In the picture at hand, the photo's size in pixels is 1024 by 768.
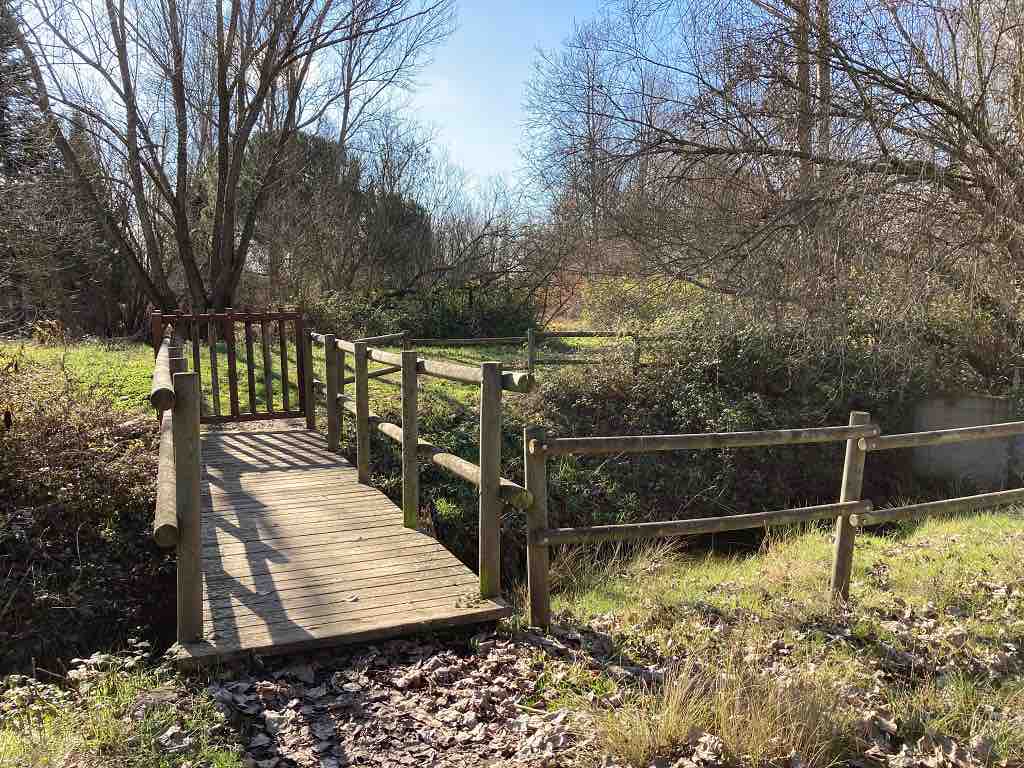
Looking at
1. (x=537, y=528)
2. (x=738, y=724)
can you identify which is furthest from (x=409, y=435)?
(x=738, y=724)

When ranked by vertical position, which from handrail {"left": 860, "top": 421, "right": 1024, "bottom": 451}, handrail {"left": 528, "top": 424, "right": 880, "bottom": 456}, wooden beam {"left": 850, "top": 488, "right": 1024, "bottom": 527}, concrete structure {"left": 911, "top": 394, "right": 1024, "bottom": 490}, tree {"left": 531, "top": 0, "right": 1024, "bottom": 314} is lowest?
concrete structure {"left": 911, "top": 394, "right": 1024, "bottom": 490}

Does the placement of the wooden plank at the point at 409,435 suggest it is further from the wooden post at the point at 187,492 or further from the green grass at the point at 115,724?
the green grass at the point at 115,724

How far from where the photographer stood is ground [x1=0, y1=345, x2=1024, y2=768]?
3.16m

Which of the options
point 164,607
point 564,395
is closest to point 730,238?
point 564,395

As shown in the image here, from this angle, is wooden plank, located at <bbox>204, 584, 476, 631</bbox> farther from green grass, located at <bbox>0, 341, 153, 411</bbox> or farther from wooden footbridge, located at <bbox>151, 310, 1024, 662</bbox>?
green grass, located at <bbox>0, 341, 153, 411</bbox>

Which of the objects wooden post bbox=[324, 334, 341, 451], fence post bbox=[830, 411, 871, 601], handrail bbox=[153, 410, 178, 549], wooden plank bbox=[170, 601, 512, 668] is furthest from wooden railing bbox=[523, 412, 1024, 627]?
wooden post bbox=[324, 334, 341, 451]

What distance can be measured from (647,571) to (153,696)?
4662mm

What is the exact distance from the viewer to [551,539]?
4418 millimetres

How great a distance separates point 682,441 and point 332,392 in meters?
5.01

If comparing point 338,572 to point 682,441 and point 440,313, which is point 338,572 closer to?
point 682,441

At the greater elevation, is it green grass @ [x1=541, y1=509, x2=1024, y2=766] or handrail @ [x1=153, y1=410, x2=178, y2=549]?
handrail @ [x1=153, y1=410, x2=178, y2=549]

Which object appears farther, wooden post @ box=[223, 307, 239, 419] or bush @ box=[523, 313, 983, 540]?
bush @ box=[523, 313, 983, 540]

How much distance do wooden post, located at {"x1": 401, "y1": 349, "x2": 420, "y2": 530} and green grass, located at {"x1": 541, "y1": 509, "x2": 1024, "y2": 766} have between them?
1451 mm

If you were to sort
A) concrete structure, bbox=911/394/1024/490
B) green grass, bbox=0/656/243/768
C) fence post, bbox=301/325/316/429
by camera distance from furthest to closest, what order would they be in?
1. concrete structure, bbox=911/394/1024/490
2. fence post, bbox=301/325/316/429
3. green grass, bbox=0/656/243/768
